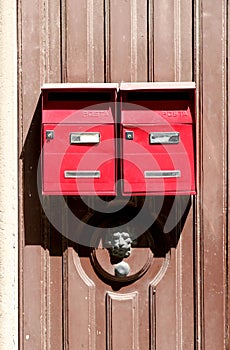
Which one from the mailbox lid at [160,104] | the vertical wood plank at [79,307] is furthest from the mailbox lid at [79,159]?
the vertical wood plank at [79,307]

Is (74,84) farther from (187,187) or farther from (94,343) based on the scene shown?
(94,343)

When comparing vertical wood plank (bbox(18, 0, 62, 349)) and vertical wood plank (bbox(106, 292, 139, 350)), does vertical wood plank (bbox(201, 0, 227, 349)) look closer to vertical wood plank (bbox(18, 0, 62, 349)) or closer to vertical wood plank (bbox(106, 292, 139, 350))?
vertical wood plank (bbox(106, 292, 139, 350))

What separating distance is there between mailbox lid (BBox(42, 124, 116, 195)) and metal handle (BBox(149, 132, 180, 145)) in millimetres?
163

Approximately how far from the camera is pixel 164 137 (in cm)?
248

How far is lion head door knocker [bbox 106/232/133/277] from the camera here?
2686 millimetres

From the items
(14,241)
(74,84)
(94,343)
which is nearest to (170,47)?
(74,84)

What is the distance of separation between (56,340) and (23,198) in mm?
637

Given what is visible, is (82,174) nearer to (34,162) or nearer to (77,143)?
(77,143)

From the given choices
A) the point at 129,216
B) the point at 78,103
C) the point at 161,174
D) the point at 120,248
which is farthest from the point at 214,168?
the point at 78,103

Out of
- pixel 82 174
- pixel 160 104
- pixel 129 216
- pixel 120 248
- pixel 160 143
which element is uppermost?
pixel 160 104

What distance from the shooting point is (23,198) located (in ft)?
8.95

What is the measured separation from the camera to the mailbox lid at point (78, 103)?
2.49 m

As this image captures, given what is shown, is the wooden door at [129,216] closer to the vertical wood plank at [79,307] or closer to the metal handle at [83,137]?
the vertical wood plank at [79,307]

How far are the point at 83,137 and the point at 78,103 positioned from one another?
14 cm
